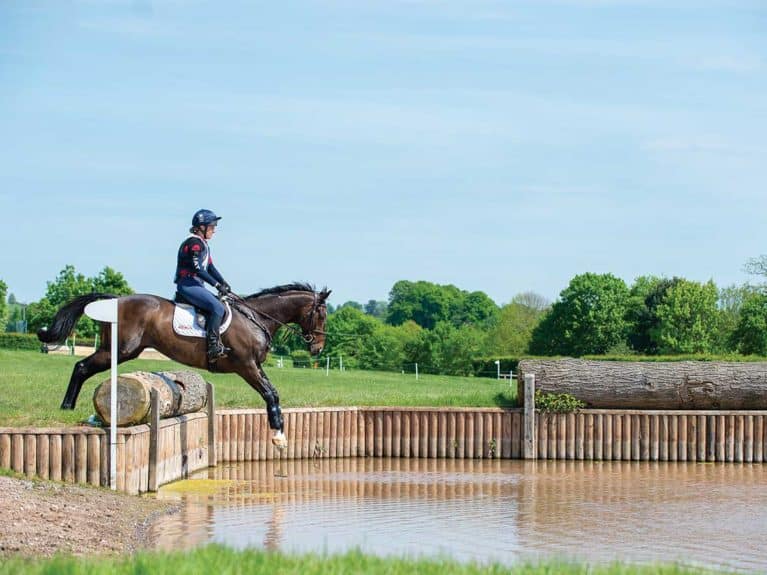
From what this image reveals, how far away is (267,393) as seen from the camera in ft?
58.7

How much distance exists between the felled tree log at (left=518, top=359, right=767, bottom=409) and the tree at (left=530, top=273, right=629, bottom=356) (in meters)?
57.9

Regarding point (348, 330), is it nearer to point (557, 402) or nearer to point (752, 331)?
point (752, 331)

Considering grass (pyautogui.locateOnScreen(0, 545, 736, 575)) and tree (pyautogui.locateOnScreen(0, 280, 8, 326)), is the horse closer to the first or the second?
grass (pyautogui.locateOnScreen(0, 545, 736, 575))

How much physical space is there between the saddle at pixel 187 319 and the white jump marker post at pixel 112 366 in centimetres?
142

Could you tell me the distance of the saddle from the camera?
673 inches

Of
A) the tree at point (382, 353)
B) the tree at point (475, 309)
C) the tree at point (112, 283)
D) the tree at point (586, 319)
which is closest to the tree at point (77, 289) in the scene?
Answer: the tree at point (112, 283)

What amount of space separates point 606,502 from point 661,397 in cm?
699

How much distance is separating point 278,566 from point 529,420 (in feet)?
45.6

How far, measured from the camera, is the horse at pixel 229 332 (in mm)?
16625

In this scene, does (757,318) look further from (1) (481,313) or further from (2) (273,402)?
(1) (481,313)

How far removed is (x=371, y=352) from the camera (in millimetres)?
83688

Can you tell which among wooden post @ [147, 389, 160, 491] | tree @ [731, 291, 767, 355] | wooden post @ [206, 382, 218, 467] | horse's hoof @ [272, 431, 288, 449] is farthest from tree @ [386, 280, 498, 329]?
wooden post @ [147, 389, 160, 491]

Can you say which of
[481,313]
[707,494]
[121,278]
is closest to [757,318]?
[121,278]

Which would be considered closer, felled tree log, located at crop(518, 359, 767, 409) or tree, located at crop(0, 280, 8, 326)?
felled tree log, located at crop(518, 359, 767, 409)
